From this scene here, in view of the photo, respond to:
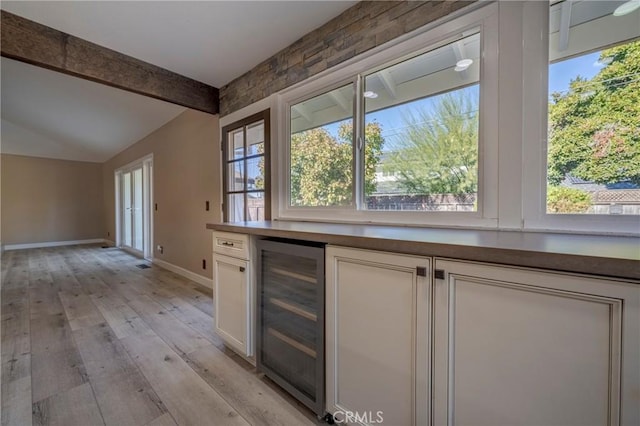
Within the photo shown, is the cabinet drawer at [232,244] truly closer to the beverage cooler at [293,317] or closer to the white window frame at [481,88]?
the beverage cooler at [293,317]

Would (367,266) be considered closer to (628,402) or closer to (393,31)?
(628,402)

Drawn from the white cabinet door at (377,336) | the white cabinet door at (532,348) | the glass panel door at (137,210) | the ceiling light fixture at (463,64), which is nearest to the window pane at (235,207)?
the white cabinet door at (377,336)

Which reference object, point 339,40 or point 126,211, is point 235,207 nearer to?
point 339,40

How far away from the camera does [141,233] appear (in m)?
5.66

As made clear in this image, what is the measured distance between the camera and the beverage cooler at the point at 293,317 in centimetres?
132

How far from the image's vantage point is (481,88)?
1.33 meters

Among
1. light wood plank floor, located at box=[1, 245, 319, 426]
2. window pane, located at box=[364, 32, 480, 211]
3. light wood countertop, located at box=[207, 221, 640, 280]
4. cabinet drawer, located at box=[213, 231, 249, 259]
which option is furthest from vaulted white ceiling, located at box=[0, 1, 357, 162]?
light wood plank floor, located at box=[1, 245, 319, 426]

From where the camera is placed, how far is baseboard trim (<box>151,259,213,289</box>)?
347 cm

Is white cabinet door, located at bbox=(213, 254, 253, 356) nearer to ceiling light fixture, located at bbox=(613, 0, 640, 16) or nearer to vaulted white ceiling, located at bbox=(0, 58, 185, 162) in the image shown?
ceiling light fixture, located at bbox=(613, 0, 640, 16)

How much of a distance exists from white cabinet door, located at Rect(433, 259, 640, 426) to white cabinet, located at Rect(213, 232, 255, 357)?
3.70 ft

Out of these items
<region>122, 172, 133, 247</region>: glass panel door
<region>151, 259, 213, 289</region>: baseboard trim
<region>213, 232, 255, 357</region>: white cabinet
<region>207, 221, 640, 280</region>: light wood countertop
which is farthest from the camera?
<region>122, 172, 133, 247</region>: glass panel door

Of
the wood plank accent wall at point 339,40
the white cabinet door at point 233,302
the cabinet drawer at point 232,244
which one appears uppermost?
the wood plank accent wall at point 339,40

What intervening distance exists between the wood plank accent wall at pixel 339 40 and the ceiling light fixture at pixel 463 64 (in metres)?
0.25

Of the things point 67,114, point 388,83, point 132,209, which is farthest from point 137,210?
point 388,83
